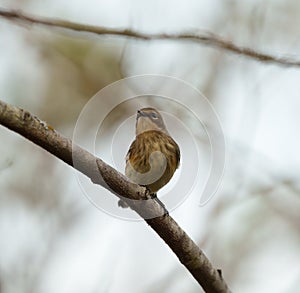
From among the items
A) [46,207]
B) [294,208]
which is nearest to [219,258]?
[294,208]

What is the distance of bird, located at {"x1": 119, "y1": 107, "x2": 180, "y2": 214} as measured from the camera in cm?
470

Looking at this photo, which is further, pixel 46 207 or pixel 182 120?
pixel 46 207

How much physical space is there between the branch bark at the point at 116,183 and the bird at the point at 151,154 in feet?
2.69

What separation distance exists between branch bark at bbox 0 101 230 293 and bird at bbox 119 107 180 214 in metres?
0.82

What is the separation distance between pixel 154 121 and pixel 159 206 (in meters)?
1.72

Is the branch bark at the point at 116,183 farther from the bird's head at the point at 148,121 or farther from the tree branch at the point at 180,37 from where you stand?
the bird's head at the point at 148,121

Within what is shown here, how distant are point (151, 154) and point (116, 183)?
160cm

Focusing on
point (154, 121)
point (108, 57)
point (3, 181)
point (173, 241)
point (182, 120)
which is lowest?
point (173, 241)

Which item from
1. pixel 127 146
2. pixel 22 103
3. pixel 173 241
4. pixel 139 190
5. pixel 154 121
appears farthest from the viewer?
pixel 22 103

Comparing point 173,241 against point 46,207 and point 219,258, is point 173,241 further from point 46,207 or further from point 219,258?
point 219,258

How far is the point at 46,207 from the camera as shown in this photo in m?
A: 7.05

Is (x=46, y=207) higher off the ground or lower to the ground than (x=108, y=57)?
lower

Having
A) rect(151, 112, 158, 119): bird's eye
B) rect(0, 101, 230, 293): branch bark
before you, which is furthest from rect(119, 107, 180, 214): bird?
Result: rect(0, 101, 230, 293): branch bark

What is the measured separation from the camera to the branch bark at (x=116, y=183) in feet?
9.35
